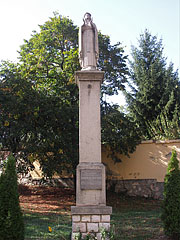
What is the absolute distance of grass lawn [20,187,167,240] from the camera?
6.63 metres

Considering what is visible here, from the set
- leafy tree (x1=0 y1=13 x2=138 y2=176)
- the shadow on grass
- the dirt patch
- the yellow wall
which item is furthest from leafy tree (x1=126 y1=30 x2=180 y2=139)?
the shadow on grass

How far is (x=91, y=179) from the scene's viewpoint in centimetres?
575

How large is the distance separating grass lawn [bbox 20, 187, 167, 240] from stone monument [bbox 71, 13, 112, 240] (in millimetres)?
778

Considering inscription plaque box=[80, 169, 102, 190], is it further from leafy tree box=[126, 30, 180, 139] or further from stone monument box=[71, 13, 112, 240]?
leafy tree box=[126, 30, 180, 139]

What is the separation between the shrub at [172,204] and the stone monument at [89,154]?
62.2 inches

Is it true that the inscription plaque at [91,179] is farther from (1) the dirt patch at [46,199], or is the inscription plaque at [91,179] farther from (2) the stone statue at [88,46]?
(1) the dirt patch at [46,199]

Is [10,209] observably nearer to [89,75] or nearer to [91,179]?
[91,179]

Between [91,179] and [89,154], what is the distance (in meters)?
0.53

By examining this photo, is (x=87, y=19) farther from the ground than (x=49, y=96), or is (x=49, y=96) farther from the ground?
(x=87, y=19)

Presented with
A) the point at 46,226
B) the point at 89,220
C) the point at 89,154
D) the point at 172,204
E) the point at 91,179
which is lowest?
the point at 46,226

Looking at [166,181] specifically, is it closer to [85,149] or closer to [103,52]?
[85,149]

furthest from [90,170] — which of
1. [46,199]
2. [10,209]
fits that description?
[46,199]

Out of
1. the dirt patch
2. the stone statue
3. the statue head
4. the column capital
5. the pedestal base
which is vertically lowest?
the dirt patch

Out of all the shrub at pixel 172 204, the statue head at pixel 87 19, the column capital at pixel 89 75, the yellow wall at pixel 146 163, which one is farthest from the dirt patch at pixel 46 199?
the statue head at pixel 87 19
